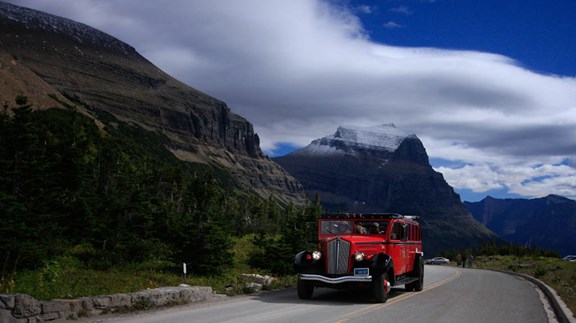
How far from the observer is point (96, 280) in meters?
18.9

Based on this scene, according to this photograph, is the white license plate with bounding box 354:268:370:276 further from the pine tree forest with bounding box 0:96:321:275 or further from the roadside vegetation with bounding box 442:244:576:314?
the roadside vegetation with bounding box 442:244:576:314

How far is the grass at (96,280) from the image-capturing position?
1633cm

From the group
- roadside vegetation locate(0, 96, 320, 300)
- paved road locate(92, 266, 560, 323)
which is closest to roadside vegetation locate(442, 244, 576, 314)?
paved road locate(92, 266, 560, 323)

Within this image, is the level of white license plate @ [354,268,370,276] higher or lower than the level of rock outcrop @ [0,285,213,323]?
higher

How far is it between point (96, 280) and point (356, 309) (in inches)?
389

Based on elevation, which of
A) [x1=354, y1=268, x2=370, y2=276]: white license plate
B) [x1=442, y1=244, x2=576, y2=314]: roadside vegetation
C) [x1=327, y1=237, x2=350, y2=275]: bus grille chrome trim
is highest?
[x1=327, y1=237, x2=350, y2=275]: bus grille chrome trim

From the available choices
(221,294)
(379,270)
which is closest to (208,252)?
(221,294)

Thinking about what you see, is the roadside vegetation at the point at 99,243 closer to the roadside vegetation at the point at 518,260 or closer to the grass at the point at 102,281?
the grass at the point at 102,281

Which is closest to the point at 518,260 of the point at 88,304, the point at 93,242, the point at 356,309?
the point at 93,242

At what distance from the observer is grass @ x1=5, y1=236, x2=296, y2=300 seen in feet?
53.6

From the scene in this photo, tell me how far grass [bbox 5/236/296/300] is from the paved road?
2.70 meters

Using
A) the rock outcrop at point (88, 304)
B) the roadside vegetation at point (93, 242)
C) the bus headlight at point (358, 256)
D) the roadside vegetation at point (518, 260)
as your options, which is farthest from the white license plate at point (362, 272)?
the roadside vegetation at point (518, 260)

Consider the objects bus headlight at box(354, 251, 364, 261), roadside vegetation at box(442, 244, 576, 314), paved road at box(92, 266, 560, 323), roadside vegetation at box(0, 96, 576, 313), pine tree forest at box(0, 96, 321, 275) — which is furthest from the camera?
roadside vegetation at box(442, 244, 576, 314)

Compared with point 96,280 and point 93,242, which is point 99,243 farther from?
point 96,280
